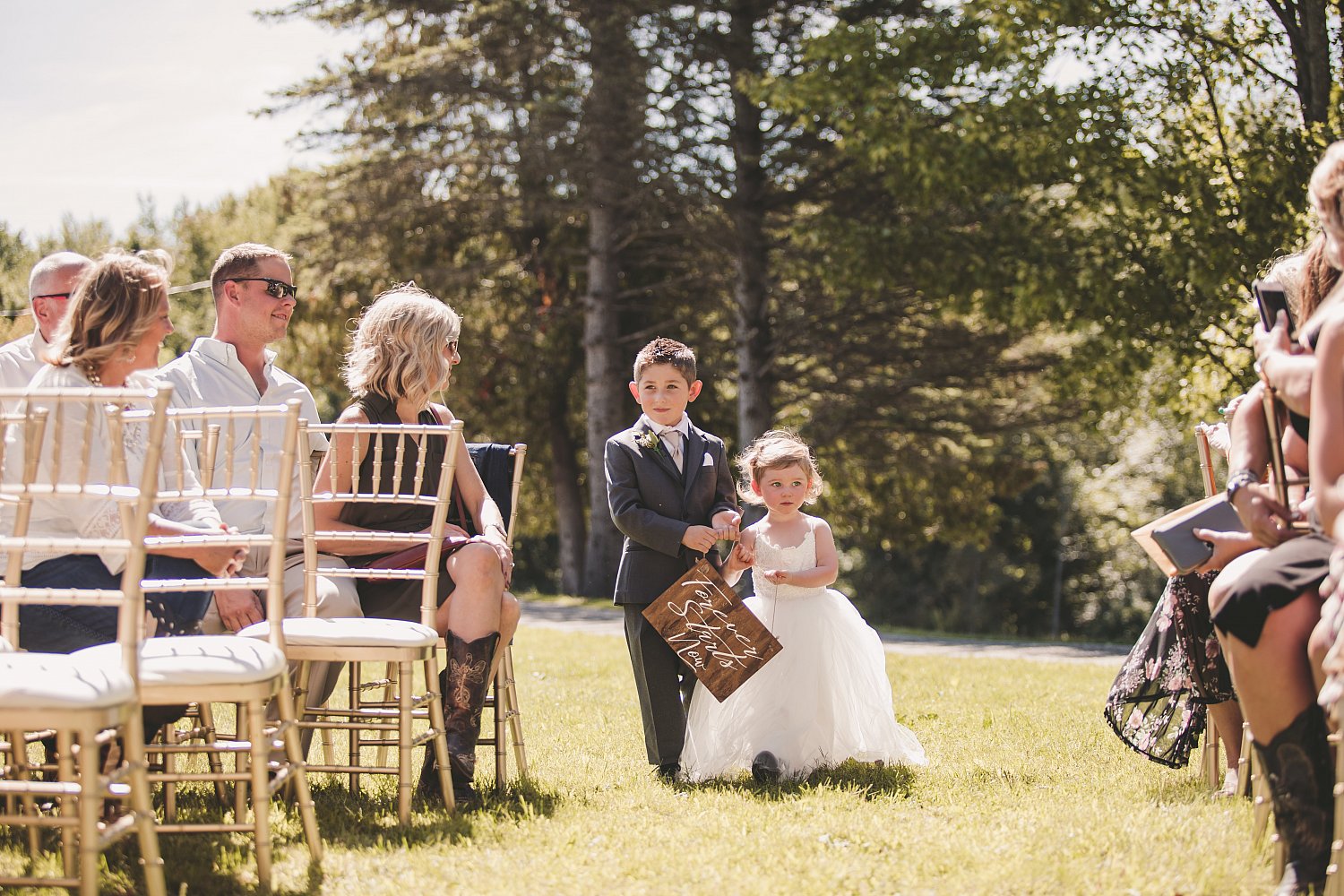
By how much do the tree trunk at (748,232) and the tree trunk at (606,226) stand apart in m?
1.56

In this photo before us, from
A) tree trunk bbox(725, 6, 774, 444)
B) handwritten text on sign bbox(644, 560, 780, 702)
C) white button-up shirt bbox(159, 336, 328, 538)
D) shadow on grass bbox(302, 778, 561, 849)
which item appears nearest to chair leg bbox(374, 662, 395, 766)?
shadow on grass bbox(302, 778, 561, 849)

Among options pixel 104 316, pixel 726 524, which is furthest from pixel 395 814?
pixel 104 316

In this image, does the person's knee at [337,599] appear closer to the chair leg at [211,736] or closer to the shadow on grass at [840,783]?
the chair leg at [211,736]

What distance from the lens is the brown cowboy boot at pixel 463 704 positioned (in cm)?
463

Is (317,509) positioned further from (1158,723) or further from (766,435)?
(1158,723)

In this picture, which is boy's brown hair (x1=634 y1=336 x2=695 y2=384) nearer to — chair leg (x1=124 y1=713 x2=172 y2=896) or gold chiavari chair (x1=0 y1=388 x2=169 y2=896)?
gold chiavari chair (x1=0 y1=388 x2=169 y2=896)

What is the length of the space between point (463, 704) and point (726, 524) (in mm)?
1327

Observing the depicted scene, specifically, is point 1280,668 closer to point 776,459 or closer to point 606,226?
point 776,459

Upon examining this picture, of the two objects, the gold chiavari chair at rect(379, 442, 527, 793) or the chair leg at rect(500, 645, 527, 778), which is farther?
the chair leg at rect(500, 645, 527, 778)

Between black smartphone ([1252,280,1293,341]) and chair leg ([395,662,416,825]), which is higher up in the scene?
black smartphone ([1252,280,1293,341])

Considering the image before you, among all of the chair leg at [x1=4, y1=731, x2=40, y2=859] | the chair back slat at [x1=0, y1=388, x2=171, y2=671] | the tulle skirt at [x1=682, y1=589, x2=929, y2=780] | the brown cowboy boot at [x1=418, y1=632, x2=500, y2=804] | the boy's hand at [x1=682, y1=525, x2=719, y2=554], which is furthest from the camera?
the tulle skirt at [x1=682, y1=589, x2=929, y2=780]

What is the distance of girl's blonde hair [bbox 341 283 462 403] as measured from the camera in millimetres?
4914

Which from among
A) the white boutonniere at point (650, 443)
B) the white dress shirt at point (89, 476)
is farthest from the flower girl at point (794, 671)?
the white dress shirt at point (89, 476)

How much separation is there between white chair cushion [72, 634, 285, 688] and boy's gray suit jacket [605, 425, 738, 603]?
6.47 ft
